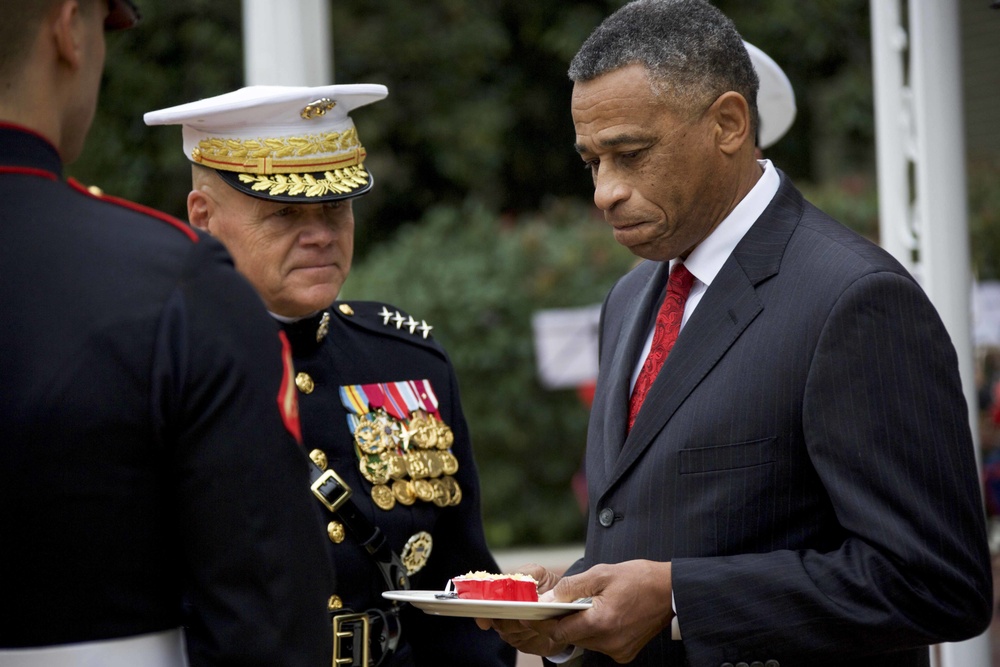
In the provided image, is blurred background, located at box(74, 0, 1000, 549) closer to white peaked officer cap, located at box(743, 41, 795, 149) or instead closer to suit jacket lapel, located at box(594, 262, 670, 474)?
white peaked officer cap, located at box(743, 41, 795, 149)

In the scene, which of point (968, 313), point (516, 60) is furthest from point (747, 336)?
point (516, 60)

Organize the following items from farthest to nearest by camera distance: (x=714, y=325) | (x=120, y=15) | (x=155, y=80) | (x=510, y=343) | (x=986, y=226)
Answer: (x=155, y=80)
(x=986, y=226)
(x=510, y=343)
(x=714, y=325)
(x=120, y=15)

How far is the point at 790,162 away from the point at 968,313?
539 inches

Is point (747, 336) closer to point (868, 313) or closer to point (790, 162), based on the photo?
point (868, 313)

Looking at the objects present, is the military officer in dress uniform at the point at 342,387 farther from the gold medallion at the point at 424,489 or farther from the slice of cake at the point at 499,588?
the slice of cake at the point at 499,588


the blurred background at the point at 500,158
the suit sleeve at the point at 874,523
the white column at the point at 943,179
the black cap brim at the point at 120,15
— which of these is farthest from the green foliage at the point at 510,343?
the black cap brim at the point at 120,15

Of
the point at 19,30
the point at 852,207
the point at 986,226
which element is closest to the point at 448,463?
the point at 19,30

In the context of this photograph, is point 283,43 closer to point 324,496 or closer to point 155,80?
point 324,496

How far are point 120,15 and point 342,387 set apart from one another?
1.30m

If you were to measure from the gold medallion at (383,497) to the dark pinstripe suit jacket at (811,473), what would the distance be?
1.84ft

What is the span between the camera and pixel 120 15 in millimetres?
1769

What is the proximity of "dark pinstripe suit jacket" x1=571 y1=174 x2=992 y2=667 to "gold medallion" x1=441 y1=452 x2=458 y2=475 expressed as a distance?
0.58m

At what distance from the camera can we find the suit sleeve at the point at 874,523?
2.17 m

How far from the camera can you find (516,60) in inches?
617
